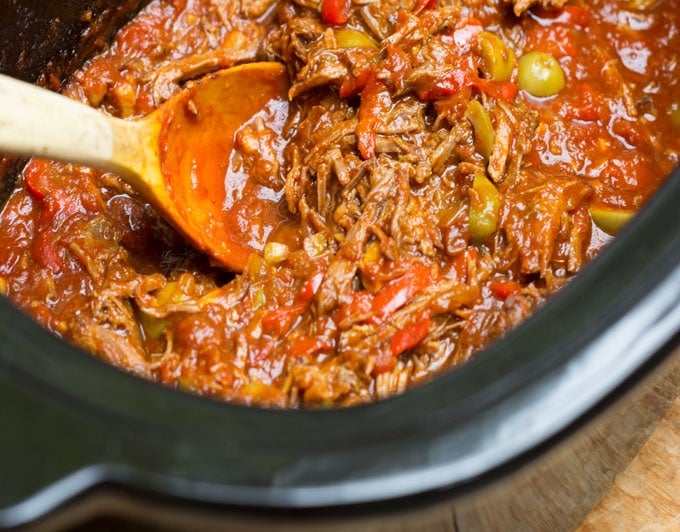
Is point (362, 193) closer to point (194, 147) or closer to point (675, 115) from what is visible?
point (194, 147)

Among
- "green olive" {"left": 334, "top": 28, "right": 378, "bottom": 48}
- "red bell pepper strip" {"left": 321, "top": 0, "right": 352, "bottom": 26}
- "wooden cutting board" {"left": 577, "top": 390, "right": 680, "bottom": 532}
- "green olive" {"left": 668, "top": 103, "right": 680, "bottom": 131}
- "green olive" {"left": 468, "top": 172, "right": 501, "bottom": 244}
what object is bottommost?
"wooden cutting board" {"left": 577, "top": 390, "right": 680, "bottom": 532}

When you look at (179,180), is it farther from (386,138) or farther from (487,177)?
(487,177)

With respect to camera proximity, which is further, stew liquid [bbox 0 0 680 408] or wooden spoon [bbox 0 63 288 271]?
stew liquid [bbox 0 0 680 408]

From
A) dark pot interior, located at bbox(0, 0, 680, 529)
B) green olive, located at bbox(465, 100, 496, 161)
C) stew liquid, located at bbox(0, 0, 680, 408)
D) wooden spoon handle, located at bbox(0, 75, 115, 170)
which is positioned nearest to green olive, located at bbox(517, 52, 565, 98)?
stew liquid, located at bbox(0, 0, 680, 408)

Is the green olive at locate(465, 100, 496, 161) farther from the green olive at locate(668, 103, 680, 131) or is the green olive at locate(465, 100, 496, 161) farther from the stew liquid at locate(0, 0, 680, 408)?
the green olive at locate(668, 103, 680, 131)

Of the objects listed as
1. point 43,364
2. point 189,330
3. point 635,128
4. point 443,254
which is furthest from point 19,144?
point 635,128

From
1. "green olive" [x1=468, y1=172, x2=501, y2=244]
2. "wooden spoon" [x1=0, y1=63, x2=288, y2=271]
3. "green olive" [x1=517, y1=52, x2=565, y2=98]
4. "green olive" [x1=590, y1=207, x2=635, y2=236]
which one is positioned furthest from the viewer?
"green olive" [x1=517, y1=52, x2=565, y2=98]

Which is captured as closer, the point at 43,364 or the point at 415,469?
the point at 415,469
